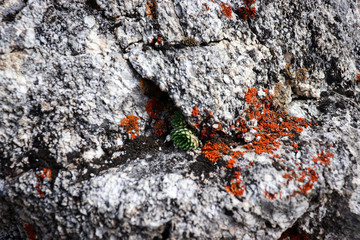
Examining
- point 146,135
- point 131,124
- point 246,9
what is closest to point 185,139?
point 146,135

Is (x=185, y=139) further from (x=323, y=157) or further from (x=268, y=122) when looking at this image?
(x=323, y=157)

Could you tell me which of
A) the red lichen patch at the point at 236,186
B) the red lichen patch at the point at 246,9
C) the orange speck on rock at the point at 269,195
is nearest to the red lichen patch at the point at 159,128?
the red lichen patch at the point at 236,186

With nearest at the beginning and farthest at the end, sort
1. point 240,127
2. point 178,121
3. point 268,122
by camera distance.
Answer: point 178,121, point 240,127, point 268,122

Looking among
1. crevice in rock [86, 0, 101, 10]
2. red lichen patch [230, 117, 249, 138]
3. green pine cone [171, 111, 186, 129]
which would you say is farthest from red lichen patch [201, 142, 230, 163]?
crevice in rock [86, 0, 101, 10]

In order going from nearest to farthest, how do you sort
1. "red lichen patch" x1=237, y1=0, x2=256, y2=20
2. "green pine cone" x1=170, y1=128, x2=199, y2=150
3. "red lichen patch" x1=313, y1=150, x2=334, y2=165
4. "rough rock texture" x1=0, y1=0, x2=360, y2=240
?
"rough rock texture" x1=0, y1=0, x2=360, y2=240 < "red lichen patch" x1=313, y1=150, x2=334, y2=165 < "green pine cone" x1=170, y1=128, x2=199, y2=150 < "red lichen patch" x1=237, y1=0, x2=256, y2=20

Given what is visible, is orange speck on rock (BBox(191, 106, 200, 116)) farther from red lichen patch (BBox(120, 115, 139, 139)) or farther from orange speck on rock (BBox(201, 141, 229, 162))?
red lichen patch (BBox(120, 115, 139, 139))

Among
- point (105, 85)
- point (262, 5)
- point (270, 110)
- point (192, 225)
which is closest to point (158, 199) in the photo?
point (192, 225)

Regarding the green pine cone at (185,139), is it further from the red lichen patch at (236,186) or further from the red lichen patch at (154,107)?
the red lichen patch at (236,186)

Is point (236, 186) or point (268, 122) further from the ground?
point (268, 122)
